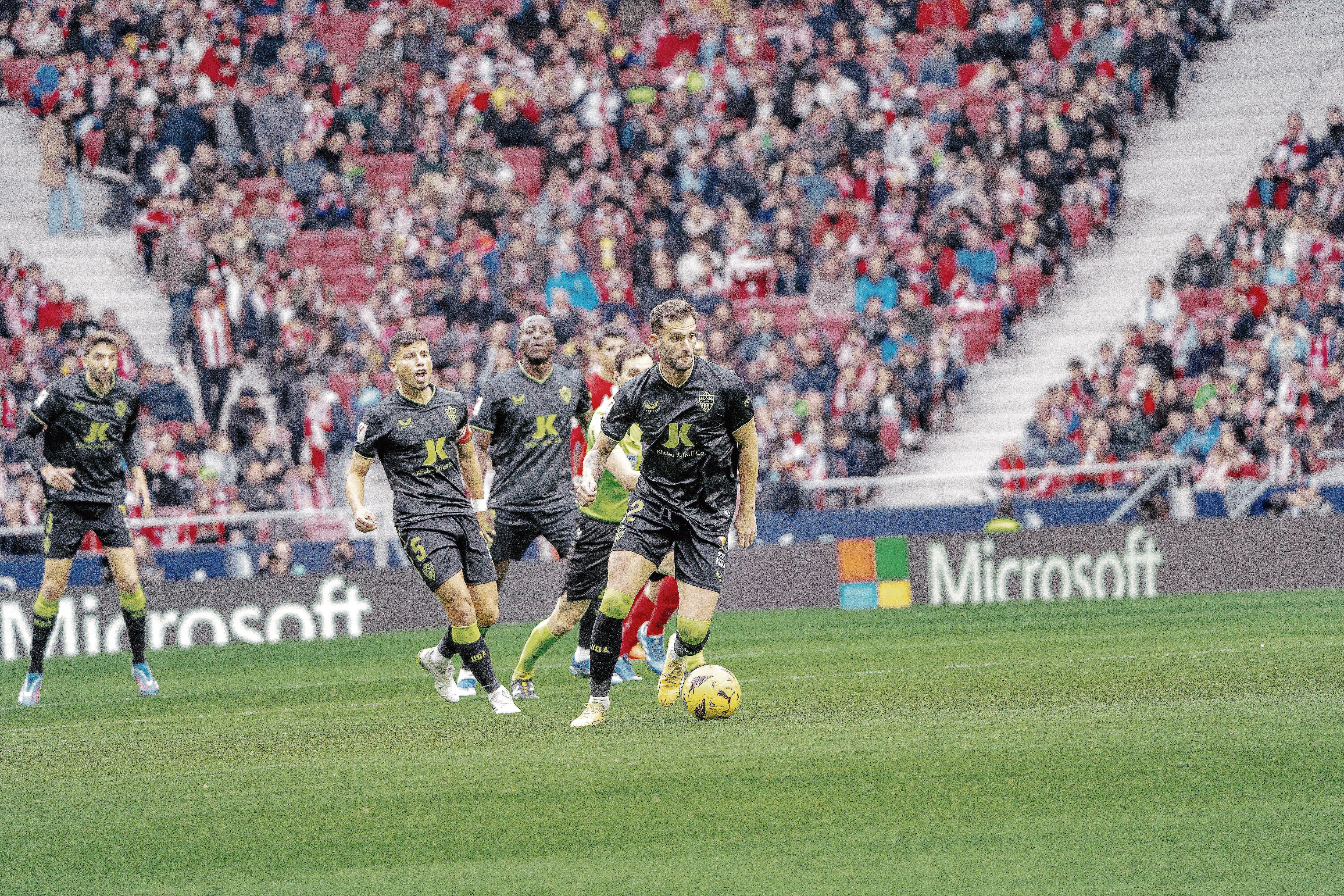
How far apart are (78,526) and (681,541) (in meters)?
5.99

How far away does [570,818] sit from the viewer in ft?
22.5

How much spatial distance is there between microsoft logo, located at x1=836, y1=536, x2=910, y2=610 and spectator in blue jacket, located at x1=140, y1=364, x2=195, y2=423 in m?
9.32

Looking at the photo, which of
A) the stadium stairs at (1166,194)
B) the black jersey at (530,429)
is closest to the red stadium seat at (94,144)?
the stadium stairs at (1166,194)

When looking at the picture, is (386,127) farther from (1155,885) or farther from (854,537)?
(1155,885)

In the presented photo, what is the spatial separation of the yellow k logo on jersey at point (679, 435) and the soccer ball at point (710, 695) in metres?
1.25

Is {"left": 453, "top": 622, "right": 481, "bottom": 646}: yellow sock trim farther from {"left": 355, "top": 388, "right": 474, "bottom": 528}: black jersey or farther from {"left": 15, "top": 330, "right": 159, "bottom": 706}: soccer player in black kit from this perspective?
{"left": 15, "top": 330, "right": 159, "bottom": 706}: soccer player in black kit

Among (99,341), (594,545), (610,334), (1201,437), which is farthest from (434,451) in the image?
(1201,437)

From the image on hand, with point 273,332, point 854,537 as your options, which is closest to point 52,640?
point 273,332

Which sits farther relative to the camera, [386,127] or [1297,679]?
[386,127]

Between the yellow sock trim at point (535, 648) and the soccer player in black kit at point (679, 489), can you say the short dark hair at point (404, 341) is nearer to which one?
the soccer player in black kit at point (679, 489)

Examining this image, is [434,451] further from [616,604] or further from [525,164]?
[525,164]

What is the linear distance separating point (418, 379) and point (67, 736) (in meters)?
3.17

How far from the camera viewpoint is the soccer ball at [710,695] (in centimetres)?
965

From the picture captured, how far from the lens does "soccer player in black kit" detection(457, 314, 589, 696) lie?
11.9 m
